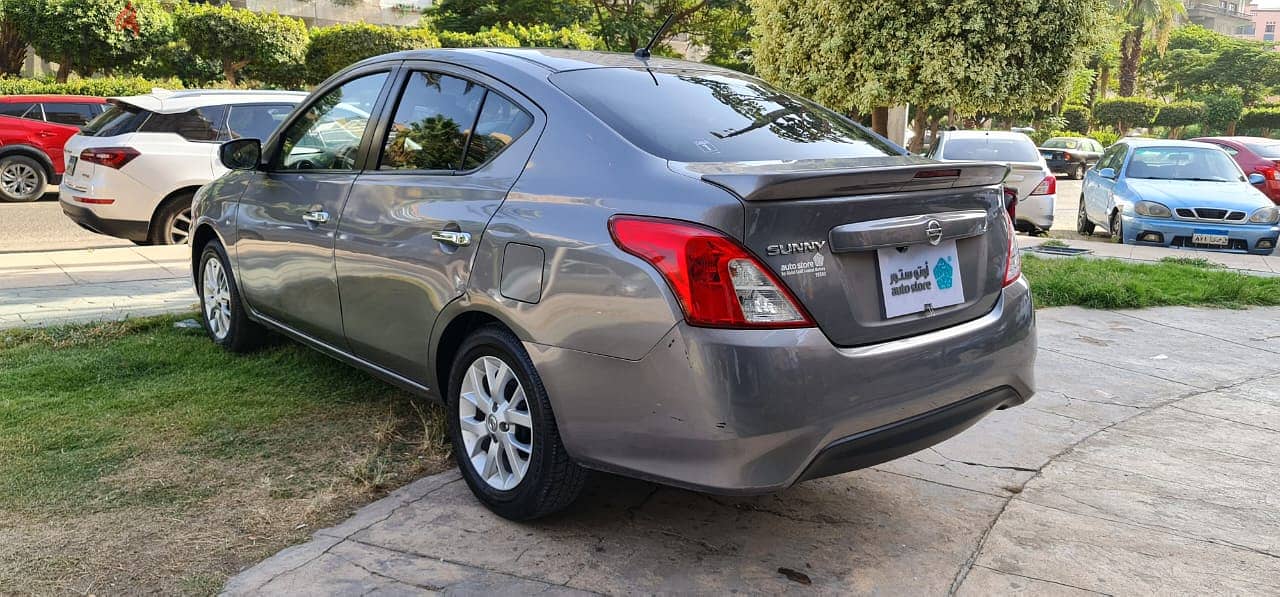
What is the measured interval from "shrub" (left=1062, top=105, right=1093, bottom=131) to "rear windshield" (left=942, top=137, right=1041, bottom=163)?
1602 inches

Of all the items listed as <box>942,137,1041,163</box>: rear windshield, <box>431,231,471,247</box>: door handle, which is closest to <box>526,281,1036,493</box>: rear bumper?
<box>431,231,471,247</box>: door handle

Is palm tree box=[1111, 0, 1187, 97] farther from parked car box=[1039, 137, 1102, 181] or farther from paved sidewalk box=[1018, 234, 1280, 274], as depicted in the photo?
paved sidewalk box=[1018, 234, 1280, 274]

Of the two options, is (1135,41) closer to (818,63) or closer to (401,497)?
(818,63)

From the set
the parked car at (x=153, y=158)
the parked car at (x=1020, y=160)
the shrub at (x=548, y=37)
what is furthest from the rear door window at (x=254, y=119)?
the shrub at (x=548, y=37)

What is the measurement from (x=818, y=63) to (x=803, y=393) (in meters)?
6.87

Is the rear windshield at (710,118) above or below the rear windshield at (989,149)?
above

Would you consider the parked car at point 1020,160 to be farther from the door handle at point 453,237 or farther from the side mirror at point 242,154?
the door handle at point 453,237

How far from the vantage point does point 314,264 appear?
411cm

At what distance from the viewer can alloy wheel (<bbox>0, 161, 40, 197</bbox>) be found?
13500 millimetres

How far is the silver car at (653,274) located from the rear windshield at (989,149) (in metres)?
9.66

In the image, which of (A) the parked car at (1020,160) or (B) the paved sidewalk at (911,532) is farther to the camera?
(A) the parked car at (1020,160)

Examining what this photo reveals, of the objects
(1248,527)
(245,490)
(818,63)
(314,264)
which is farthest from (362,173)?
(818,63)

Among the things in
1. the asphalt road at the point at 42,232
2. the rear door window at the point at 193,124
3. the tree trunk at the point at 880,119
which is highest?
the rear door window at the point at 193,124

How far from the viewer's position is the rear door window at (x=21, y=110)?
13.8m
